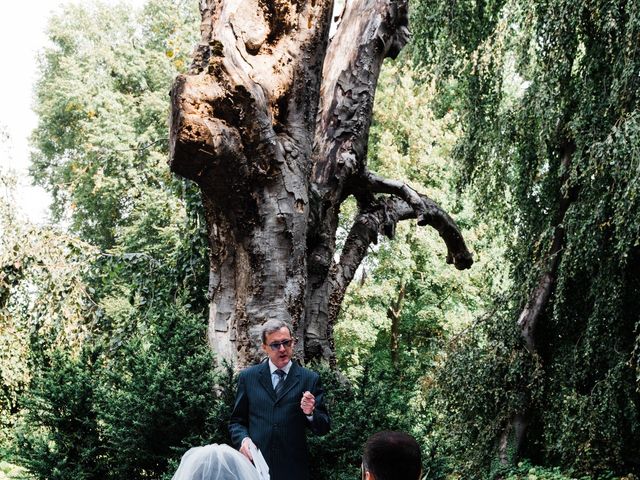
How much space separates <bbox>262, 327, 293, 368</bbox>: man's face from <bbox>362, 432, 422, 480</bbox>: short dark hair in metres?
2.17

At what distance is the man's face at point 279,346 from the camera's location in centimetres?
445

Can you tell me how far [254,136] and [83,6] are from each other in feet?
85.6

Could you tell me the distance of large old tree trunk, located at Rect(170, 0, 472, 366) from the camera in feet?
17.7

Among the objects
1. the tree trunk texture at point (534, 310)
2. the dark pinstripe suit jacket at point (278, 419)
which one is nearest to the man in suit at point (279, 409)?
the dark pinstripe suit jacket at point (278, 419)

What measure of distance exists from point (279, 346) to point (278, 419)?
431 millimetres

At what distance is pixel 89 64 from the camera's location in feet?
87.3

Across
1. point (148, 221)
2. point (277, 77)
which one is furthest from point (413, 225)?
point (277, 77)

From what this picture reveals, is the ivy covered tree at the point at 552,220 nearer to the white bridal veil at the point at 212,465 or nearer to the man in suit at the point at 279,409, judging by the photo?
the man in suit at the point at 279,409

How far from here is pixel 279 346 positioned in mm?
4477

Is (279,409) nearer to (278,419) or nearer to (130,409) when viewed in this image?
(278,419)

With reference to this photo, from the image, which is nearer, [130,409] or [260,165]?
[130,409]

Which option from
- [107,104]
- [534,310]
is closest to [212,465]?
[534,310]

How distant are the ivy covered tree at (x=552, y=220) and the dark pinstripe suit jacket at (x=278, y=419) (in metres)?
4.55

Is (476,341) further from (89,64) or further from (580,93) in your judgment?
(89,64)
